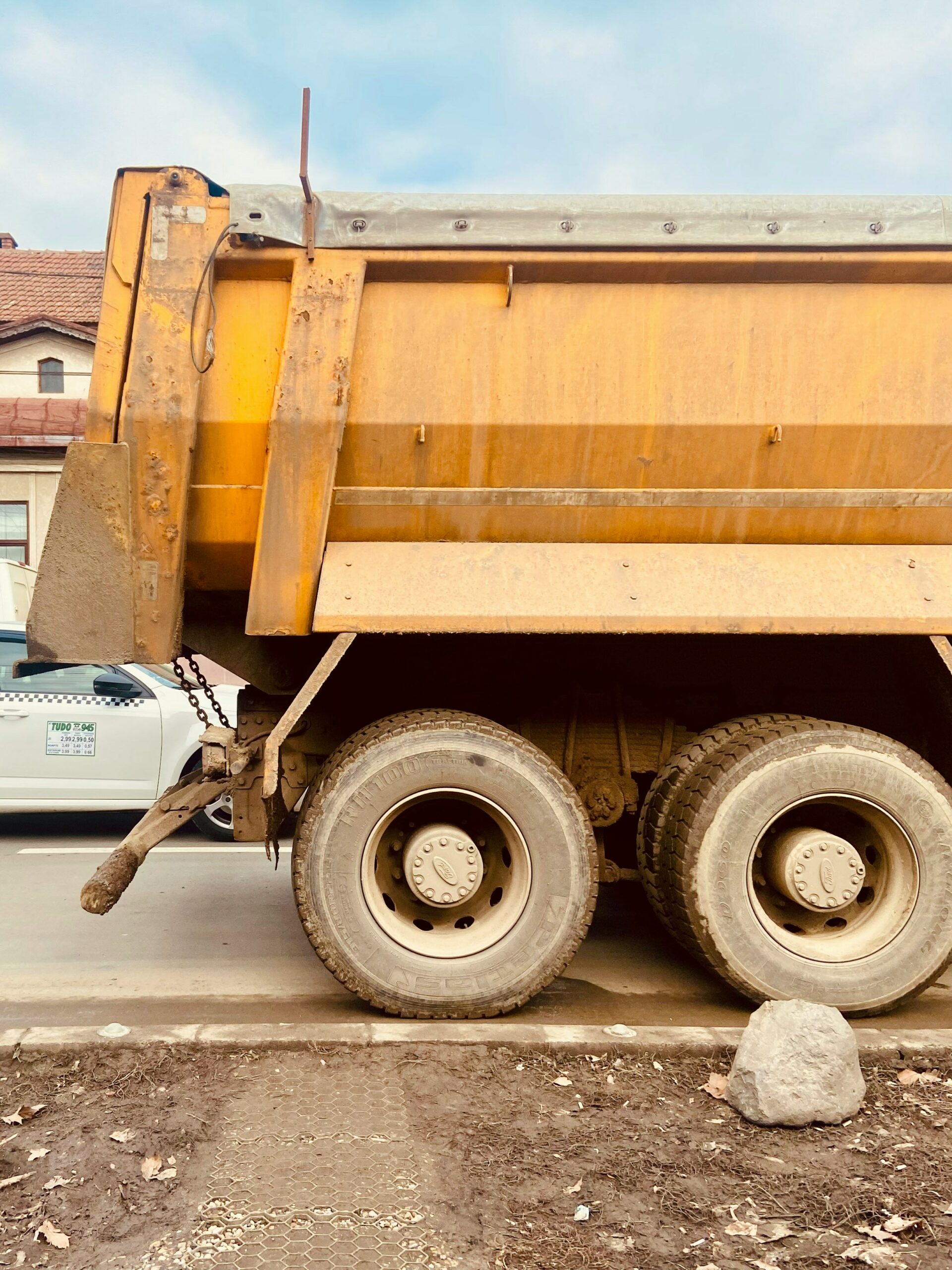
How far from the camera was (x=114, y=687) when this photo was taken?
7297 millimetres

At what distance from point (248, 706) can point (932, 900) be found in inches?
118

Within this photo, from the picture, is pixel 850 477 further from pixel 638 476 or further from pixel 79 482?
pixel 79 482

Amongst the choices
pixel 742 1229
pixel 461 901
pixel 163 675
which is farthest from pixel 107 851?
pixel 742 1229

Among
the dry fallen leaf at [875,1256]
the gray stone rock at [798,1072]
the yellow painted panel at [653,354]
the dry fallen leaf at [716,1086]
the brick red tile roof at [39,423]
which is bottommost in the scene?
the dry fallen leaf at [716,1086]

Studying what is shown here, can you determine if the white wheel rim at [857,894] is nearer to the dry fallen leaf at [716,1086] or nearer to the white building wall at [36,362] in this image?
the dry fallen leaf at [716,1086]

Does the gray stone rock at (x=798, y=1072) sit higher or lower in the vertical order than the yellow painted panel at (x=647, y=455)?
lower

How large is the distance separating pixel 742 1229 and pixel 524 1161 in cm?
60

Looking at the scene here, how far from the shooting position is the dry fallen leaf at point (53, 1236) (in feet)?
7.29

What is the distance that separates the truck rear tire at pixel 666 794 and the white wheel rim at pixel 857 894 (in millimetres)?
367

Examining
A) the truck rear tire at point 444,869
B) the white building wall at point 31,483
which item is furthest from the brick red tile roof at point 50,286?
the truck rear tire at point 444,869

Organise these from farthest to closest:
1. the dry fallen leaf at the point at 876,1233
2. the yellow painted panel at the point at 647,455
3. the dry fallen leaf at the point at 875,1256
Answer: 1. the yellow painted panel at the point at 647,455
2. the dry fallen leaf at the point at 876,1233
3. the dry fallen leaf at the point at 875,1256

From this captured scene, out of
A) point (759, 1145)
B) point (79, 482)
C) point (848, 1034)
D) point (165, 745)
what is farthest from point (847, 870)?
point (165, 745)

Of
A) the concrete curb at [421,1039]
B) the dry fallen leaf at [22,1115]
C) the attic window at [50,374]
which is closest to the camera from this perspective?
the dry fallen leaf at [22,1115]

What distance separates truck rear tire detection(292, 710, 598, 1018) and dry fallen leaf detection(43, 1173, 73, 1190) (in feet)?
3.92
